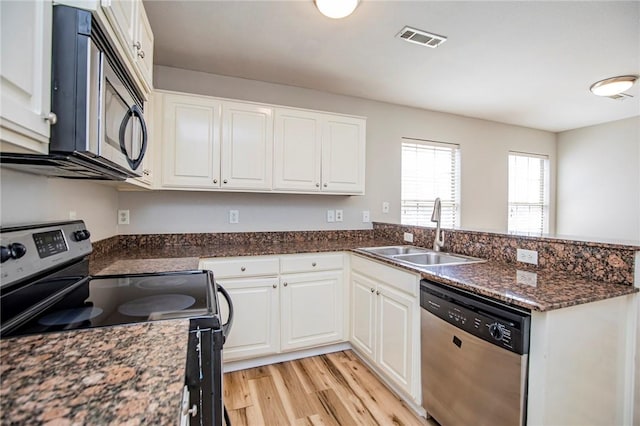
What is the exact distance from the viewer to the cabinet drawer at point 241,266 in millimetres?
2078

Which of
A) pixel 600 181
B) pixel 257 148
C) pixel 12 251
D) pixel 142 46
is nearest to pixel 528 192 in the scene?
pixel 600 181

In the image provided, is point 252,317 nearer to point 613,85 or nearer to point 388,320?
point 388,320

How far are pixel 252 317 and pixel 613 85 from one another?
3.71 m

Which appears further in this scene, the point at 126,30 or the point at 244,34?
the point at 244,34

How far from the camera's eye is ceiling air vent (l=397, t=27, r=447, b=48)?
1.97m

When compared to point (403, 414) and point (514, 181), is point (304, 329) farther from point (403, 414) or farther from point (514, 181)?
point (514, 181)

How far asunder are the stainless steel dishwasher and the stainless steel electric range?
1067mm

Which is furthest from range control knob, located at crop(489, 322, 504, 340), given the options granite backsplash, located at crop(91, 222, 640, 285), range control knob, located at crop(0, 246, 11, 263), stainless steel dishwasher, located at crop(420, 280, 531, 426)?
range control knob, located at crop(0, 246, 11, 263)

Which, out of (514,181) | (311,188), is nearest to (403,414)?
(311,188)

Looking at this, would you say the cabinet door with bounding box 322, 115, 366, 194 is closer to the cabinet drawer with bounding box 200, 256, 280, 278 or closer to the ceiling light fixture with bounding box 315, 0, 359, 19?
the cabinet drawer with bounding box 200, 256, 280, 278

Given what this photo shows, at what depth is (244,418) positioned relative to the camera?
1690mm

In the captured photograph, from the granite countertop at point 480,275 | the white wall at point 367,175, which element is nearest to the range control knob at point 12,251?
the granite countertop at point 480,275

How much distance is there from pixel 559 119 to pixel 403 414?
4107mm

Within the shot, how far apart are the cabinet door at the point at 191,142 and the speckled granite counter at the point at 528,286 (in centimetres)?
166
